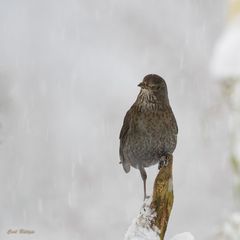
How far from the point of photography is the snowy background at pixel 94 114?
59.7 ft

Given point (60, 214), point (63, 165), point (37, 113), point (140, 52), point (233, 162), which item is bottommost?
point (233, 162)

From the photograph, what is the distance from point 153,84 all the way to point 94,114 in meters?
16.4

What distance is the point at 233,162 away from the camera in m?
3.32

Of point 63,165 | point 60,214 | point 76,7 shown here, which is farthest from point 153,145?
point 76,7

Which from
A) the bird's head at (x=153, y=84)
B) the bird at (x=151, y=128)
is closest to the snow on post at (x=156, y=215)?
the bird's head at (x=153, y=84)

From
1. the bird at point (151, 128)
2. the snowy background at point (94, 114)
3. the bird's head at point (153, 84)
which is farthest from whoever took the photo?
the snowy background at point (94, 114)

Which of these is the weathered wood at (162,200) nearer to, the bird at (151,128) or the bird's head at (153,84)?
the bird's head at (153,84)

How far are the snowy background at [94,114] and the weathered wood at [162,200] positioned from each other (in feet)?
34.9

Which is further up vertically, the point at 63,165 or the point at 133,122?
the point at 63,165

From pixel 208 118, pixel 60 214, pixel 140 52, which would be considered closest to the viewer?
pixel 208 118

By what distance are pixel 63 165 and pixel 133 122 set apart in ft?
48.0

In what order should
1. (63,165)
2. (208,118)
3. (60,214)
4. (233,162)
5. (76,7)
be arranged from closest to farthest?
(233,162), (208,118), (60,214), (63,165), (76,7)

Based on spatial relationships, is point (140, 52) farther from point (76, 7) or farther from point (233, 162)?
point (233, 162)

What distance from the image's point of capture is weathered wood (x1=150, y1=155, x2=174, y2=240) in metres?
4.35
